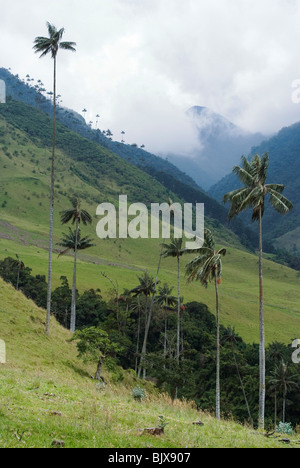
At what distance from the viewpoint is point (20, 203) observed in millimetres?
148500

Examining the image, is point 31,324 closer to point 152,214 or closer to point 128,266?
point 128,266

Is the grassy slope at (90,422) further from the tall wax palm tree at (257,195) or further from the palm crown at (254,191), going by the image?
the palm crown at (254,191)

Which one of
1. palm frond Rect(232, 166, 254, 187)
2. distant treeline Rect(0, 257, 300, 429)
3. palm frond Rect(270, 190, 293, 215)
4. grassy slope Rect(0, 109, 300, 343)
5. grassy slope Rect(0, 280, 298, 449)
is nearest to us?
grassy slope Rect(0, 280, 298, 449)

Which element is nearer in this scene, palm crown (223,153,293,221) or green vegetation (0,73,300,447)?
palm crown (223,153,293,221)

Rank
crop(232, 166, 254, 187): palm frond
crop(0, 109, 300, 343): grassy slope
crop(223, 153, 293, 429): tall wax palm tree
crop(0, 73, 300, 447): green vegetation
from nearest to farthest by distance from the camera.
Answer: crop(223, 153, 293, 429): tall wax palm tree, crop(232, 166, 254, 187): palm frond, crop(0, 73, 300, 447): green vegetation, crop(0, 109, 300, 343): grassy slope

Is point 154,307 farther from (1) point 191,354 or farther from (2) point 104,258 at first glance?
(2) point 104,258

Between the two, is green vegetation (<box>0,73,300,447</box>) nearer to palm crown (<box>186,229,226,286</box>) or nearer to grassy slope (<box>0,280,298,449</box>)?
palm crown (<box>186,229,226,286</box>)

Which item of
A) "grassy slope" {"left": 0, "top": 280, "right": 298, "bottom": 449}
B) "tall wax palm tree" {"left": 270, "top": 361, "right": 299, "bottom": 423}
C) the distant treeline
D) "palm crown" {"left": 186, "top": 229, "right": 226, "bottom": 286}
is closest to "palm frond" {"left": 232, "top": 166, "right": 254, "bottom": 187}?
"palm crown" {"left": 186, "top": 229, "right": 226, "bottom": 286}

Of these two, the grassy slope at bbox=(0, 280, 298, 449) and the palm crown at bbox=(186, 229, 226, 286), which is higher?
the palm crown at bbox=(186, 229, 226, 286)

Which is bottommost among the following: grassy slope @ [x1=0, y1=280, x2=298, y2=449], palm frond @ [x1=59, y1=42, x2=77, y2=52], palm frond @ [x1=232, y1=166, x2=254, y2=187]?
grassy slope @ [x1=0, y1=280, x2=298, y2=449]

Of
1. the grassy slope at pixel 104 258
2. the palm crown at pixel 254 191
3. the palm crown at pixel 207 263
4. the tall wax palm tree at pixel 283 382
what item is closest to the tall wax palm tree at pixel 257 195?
the palm crown at pixel 254 191

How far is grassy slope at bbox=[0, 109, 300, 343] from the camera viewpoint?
94.9 metres

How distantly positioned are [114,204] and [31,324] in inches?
5366

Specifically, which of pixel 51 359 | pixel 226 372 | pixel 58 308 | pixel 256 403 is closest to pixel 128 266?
pixel 58 308
